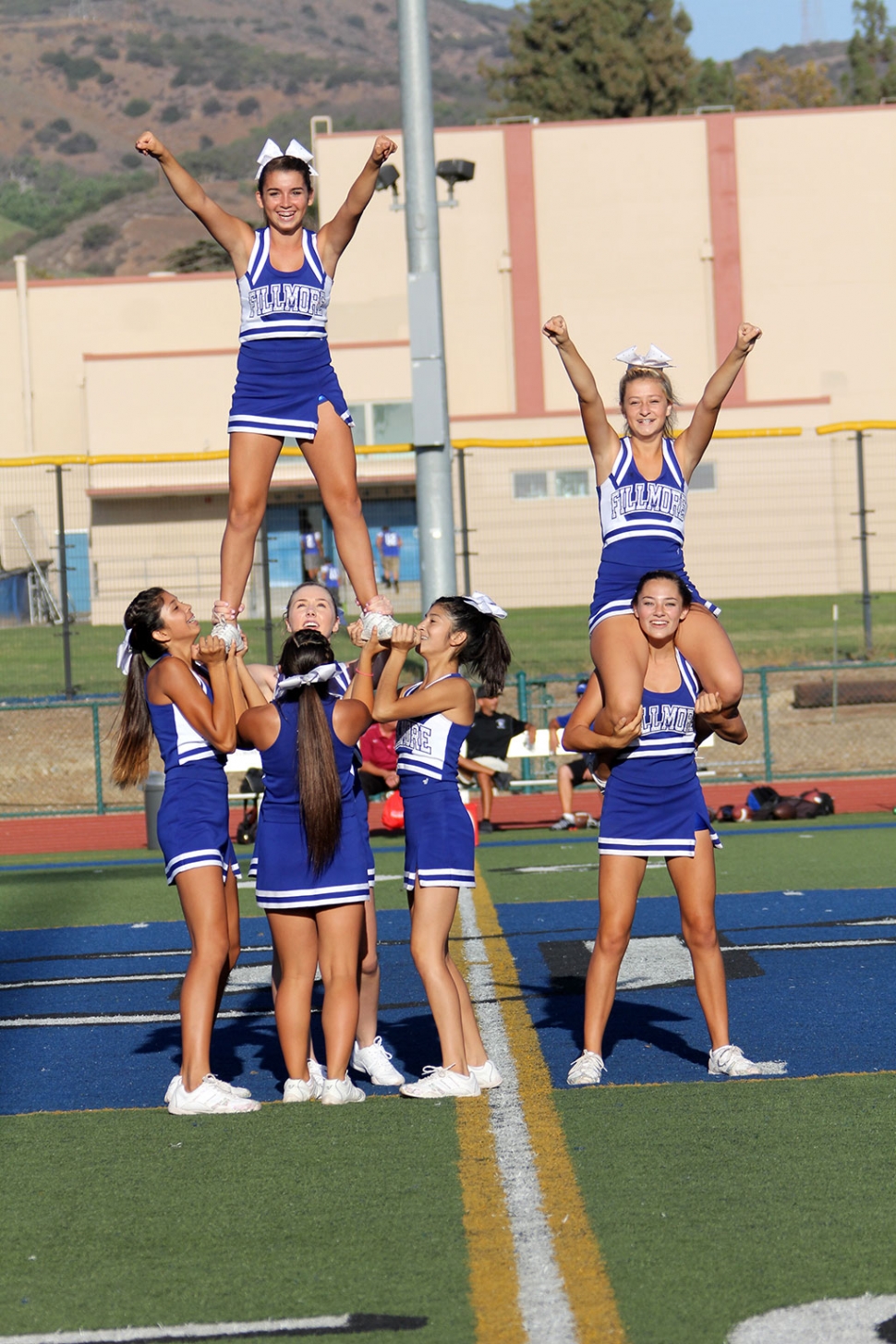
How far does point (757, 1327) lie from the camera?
11.0 ft

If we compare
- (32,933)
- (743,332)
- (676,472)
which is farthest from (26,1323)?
(32,933)

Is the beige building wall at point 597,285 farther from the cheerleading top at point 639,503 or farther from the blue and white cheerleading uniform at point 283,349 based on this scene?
the cheerleading top at point 639,503

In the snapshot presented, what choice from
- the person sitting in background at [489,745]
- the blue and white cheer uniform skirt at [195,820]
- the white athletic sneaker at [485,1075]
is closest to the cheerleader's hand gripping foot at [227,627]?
the blue and white cheer uniform skirt at [195,820]

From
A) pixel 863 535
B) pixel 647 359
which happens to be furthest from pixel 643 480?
pixel 863 535

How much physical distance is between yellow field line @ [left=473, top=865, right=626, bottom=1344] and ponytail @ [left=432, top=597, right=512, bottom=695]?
1371 millimetres

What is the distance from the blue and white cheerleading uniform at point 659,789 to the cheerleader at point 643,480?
21 cm

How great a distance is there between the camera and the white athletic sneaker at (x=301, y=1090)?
18.0 feet

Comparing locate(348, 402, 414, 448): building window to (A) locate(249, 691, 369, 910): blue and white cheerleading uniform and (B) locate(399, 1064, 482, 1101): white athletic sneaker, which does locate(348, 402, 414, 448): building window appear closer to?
(A) locate(249, 691, 369, 910): blue and white cheerleading uniform

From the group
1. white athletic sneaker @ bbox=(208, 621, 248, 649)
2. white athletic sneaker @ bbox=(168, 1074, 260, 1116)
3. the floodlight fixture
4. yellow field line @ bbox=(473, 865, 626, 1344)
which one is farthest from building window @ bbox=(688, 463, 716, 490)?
white athletic sneaker @ bbox=(168, 1074, 260, 1116)

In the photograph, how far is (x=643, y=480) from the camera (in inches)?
238

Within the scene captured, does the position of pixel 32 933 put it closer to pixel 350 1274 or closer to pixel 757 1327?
pixel 350 1274

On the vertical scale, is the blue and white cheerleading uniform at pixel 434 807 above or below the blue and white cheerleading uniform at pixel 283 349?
below

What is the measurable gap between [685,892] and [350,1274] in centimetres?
235

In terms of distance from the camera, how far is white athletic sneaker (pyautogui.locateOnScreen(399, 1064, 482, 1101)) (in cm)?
541
